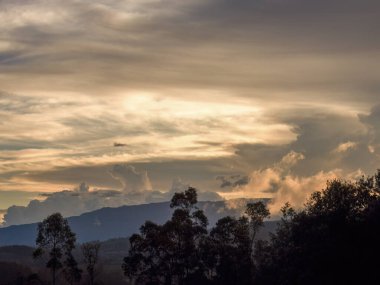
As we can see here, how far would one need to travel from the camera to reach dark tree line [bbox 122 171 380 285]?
11956 centimetres

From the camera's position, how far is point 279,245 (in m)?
148

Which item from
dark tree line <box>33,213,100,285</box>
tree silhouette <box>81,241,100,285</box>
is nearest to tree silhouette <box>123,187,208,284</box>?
tree silhouette <box>81,241,100,285</box>

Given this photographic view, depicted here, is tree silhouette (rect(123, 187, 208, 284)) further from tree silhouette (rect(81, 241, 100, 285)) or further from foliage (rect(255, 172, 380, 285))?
foliage (rect(255, 172, 380, 285))

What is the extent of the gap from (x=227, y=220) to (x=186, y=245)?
1382 cm

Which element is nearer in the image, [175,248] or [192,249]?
[192,249]

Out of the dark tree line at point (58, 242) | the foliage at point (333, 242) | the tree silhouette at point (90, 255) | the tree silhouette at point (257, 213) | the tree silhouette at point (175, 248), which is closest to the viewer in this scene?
the foliage at point (333, 242)

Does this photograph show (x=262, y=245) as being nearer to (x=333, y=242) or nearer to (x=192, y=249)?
(x=192, y=249)

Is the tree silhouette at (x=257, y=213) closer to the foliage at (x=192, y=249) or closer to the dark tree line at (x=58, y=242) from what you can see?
the foliage at (x=192, y=249)

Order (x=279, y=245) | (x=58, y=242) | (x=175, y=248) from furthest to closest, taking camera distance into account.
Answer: (x=58, y=242) < (x=175, y=248) < (x=279, y=245)

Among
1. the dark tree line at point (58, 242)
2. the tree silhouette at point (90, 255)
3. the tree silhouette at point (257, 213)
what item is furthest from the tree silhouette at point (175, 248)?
the dark tree line at point (58, 242)

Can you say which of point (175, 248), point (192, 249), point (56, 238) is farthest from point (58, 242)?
point (192, 249)

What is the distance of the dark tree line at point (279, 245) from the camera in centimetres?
11956

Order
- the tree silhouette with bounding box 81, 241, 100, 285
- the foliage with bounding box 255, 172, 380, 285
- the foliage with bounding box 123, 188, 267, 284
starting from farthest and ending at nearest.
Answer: the tree silhouette with bounding box 81, 241, 100, 285, the foliage with bounding box 123, 188, 267, 284, the foliage with bounding box 255, 172, 380, 285

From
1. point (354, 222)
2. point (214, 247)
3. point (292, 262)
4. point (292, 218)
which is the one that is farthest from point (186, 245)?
point (354, 222)
